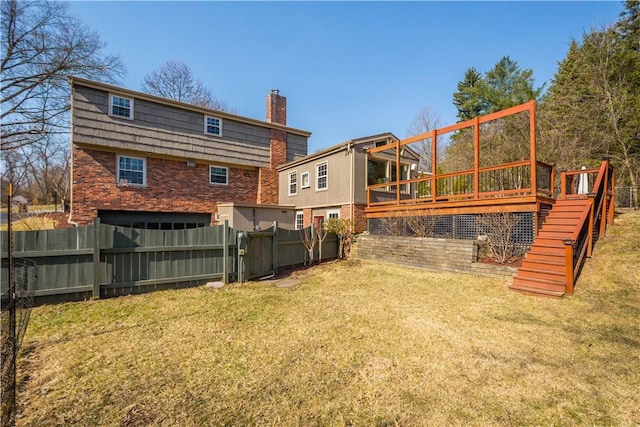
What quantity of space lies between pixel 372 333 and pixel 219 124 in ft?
44.6

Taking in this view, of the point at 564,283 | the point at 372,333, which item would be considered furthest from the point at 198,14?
the point at 564,283

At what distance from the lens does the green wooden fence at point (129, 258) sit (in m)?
5.51

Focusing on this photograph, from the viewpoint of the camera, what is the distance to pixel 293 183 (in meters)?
15.3

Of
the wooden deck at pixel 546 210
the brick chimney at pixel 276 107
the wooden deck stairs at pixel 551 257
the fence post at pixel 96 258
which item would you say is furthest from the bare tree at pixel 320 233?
the brick chimney at pixel 276 107

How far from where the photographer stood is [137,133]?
12398 mm

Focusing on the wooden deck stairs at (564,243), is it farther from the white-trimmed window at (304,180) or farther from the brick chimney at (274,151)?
the brick chimney at (274,151)

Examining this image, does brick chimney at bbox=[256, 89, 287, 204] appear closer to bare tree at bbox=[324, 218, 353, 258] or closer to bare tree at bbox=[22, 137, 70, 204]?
bare tree at bbox=[324, 218, 353, 258]

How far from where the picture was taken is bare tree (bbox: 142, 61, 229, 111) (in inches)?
933

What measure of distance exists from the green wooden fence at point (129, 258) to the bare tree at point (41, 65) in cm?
1568

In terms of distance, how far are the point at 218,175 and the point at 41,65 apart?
Answer: 13.5m

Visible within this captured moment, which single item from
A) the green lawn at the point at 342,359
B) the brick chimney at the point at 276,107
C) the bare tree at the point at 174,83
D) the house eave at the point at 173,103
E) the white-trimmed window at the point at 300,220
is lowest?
the green lawn at the point at 342,359

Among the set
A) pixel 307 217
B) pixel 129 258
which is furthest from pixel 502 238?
pixel 129 258

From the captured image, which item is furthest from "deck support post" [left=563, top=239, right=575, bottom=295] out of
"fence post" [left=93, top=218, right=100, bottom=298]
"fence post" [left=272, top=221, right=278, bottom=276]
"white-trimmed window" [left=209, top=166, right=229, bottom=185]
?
"white-trimmed window" [left=209, top=166, right=229, bottom=185]

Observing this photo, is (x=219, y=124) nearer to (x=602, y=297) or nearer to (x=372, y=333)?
(x=372, y=333)
